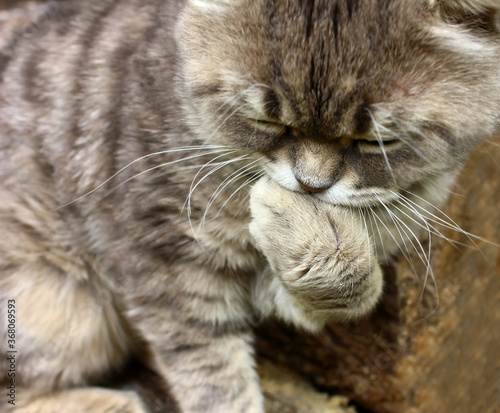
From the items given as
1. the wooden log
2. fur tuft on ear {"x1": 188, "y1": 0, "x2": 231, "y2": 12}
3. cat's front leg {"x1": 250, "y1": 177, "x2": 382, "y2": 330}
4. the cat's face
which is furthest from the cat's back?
the wooden log

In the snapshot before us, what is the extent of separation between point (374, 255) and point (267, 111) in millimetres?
523

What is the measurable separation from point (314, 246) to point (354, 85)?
419mm

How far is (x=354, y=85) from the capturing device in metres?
1.21

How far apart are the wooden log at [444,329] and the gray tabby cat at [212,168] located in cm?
21

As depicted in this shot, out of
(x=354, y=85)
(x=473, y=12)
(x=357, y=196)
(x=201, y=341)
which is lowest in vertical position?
(x=201, y=341)

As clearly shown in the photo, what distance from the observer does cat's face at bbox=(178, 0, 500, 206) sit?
1.21 m

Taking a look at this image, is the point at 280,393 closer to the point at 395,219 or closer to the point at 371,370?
the point at 371,370

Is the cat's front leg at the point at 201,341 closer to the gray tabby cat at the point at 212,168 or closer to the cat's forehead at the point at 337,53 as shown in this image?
the gray tabby cat at the point at 212,168

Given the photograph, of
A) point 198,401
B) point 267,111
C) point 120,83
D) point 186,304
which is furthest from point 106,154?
point 198,401

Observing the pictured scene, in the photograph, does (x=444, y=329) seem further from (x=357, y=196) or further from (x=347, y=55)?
(x=347, y=55)

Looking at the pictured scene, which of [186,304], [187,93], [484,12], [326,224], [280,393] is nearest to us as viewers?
[484,12]

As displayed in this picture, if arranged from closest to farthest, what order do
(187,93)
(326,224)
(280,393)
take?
(326,224), (187,93), (280,393)

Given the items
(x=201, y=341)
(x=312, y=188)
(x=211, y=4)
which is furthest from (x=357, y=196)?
(x=201, y=341)

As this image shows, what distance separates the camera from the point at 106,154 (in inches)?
70.7
